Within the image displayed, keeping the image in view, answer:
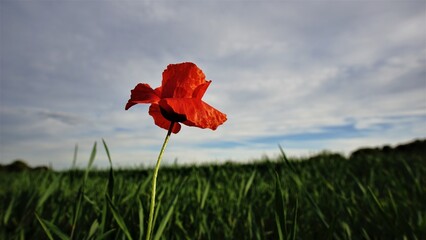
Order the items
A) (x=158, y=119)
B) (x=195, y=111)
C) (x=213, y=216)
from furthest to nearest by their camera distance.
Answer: (x=213, y=216)
(x=158, y=119)
(x=195, y=111)

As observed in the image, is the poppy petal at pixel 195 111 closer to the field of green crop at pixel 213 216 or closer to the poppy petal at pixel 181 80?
the poppy petal at pixel 181 80

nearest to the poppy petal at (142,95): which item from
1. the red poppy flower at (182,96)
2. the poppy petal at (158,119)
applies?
the red poppy flower at (182,96)

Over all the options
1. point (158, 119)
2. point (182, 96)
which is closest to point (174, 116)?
point (182, 96)

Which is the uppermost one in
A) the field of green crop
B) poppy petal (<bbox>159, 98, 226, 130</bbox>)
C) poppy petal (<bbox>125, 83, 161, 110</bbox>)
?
poppy petal (<bbox>125, 83, 161, 110</bbox>)

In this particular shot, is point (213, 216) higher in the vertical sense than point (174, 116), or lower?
lower

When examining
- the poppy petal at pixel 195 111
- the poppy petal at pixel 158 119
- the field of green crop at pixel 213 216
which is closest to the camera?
the poppy petal at pixel 195 111

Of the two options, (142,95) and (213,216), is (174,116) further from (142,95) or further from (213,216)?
(213,216)

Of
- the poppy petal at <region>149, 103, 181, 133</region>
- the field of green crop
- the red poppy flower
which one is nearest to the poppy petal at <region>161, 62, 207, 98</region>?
the red poppy flower

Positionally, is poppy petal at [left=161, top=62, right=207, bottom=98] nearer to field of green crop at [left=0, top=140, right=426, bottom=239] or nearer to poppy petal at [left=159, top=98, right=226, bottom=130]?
poppy petal at [left=159, top=98, right=226, bottom=130]
